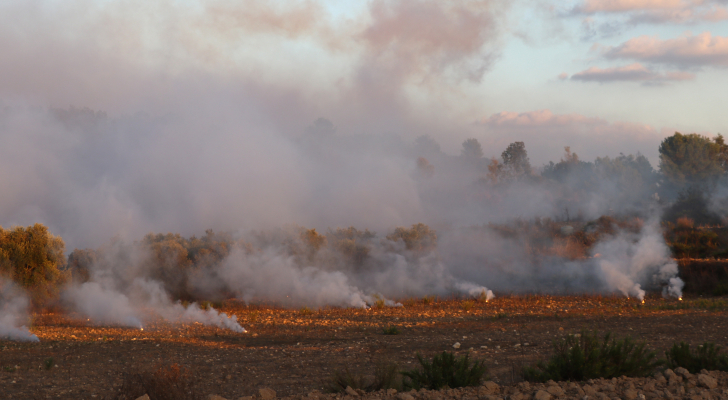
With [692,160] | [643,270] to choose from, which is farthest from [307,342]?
[692,160]

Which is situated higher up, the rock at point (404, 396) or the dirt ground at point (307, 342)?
the rock at point (404, 396)

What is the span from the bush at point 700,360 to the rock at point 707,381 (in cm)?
108

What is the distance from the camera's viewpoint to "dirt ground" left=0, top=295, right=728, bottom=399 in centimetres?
1102

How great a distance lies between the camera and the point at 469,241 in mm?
44969

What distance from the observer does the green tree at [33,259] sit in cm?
2459

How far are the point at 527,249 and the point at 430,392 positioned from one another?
119ft

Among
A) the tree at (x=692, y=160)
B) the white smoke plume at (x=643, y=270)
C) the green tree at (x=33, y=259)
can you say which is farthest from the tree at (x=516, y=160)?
the green tree at (x=33, y=259)

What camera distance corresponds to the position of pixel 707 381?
7625 millimetres

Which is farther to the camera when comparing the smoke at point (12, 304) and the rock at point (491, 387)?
the smoke at point (12, 304)

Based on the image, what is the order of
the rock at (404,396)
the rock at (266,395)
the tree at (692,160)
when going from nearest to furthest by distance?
1. the rock at (404,396)
2. the rock at (266,395)
3. the tree at (692,160)

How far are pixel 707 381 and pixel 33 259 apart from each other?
25.8 meters

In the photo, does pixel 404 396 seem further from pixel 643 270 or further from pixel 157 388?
pixel 643 270

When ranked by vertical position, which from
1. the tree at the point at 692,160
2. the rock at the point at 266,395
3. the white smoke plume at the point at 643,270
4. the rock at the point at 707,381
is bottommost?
the rock at the point at 266,395

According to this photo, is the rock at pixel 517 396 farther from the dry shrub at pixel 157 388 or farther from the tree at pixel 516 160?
the tree at pixel 516 160
